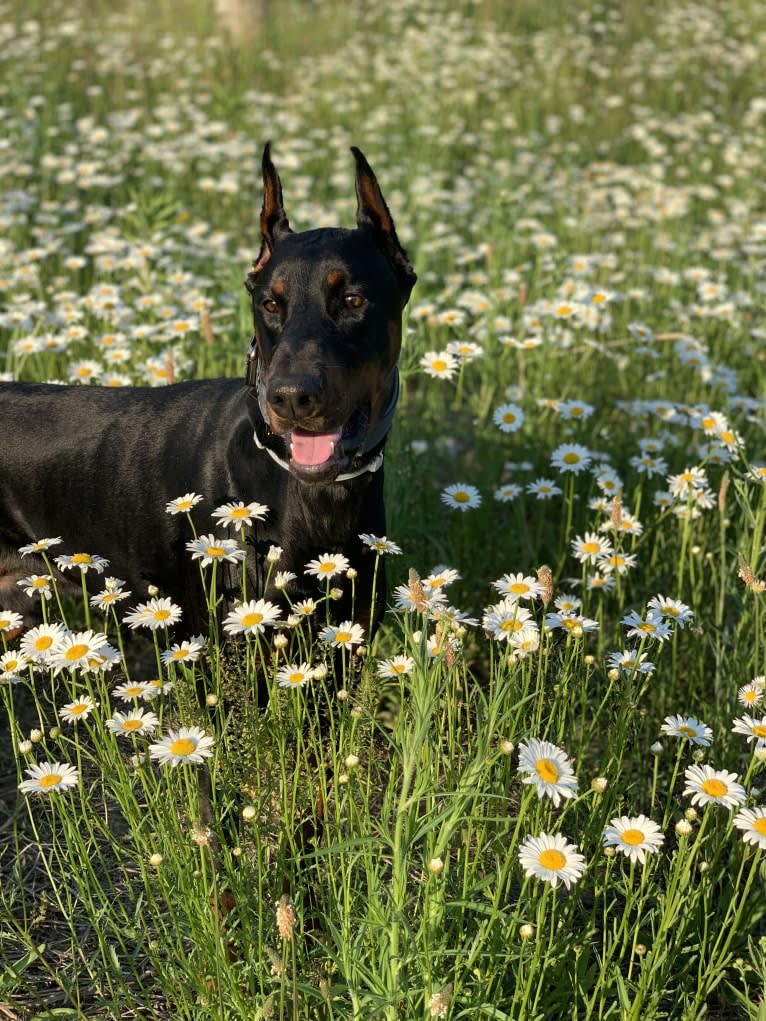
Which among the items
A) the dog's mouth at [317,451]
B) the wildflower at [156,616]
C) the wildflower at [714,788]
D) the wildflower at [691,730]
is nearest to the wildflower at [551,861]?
the wildflower at [714,788]

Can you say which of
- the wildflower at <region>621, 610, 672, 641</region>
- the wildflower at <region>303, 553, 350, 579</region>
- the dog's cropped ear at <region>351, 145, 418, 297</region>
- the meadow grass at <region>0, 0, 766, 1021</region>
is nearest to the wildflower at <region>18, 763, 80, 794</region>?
the meadow grass at <region>0, 0, 766, 1021</region>

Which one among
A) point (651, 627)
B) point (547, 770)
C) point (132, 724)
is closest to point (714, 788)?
Answer: point (547, 770)

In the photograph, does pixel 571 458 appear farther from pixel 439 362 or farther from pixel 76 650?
pixel 76 650

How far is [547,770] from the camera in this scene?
5.07ft

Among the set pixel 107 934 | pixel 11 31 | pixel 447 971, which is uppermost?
pixel 11 31

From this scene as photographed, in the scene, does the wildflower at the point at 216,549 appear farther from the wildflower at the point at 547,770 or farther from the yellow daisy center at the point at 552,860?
the yellow daisy center at the point at 552,860

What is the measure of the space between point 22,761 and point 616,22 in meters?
11.0

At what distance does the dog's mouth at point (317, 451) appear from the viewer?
2443 mm

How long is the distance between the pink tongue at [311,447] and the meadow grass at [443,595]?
32 centimetres

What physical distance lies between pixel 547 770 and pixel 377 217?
1798mm

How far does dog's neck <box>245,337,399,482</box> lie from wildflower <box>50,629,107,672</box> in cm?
74

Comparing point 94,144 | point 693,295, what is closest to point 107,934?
point 693,295

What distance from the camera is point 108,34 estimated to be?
10227mm

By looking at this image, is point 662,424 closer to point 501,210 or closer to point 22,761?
point 501,210
